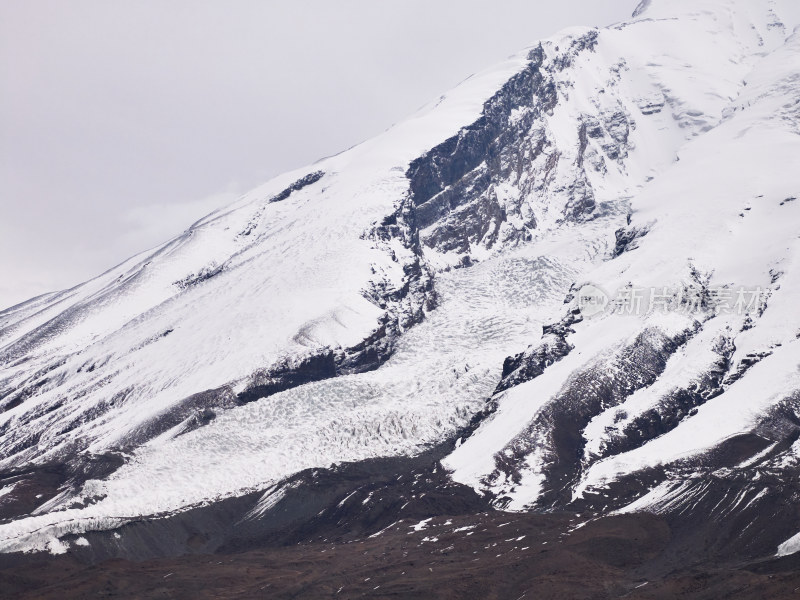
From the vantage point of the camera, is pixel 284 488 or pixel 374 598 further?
pixel 284 488

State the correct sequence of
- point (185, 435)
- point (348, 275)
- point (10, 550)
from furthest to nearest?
point (348, 275)
point (185, 435)
point (10, 550)

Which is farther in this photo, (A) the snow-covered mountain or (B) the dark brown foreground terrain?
(A) the snow-covered mountain

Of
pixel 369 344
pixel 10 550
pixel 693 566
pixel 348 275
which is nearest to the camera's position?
pixel 693 566

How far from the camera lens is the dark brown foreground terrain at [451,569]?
87.6 metres

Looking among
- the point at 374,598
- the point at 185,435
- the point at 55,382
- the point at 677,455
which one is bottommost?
the point at 677,455

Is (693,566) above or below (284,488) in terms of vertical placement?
below

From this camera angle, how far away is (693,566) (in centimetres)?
9194

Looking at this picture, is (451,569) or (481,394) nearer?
(451,569)

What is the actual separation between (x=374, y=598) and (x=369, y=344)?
297ft

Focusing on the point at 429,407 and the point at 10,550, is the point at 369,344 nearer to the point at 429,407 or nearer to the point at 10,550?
the point at 429,407

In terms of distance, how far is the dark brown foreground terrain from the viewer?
287 feet

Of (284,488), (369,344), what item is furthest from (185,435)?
(369,344)

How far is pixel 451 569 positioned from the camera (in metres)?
98.5

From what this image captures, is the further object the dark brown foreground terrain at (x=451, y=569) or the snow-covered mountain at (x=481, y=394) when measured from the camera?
the snow-covered mountain at (x=481, y=394)
